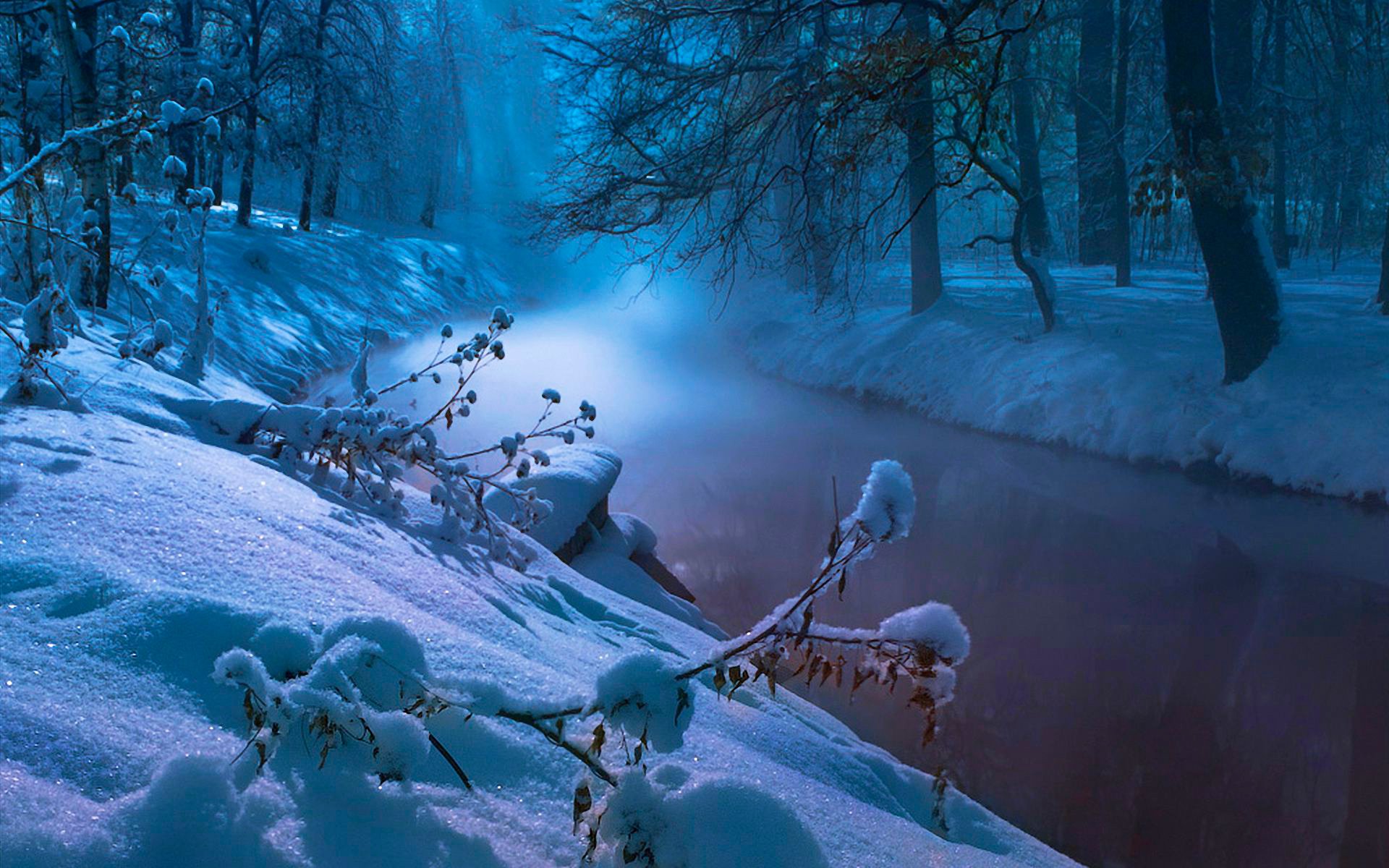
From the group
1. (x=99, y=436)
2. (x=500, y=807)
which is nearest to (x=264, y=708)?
(x=500, y=807)

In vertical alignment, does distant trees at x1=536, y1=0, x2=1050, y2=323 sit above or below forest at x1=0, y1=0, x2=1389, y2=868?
above

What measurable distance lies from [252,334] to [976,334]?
978cm

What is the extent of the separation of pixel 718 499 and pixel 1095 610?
3577mm

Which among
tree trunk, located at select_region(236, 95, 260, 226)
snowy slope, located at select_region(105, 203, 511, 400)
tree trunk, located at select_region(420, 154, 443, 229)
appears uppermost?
tree trunk, located at select_region(420, 154, 443, 229)

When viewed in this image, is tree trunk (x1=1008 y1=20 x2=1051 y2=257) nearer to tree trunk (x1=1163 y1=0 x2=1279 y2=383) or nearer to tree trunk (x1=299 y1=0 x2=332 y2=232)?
tree trunk (x1=1163 y1=0 x2=1279 y2=383)

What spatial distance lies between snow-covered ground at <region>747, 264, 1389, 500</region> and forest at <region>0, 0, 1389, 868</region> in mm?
63

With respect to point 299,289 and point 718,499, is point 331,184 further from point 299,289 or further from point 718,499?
point 718,499

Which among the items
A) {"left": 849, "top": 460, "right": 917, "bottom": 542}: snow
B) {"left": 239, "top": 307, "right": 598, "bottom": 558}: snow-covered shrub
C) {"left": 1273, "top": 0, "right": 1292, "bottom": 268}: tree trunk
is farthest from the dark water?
{"left": 1273, "top": 0, "right": 1292, "bottom": 268}: tree trunk

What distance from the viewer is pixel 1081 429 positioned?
1060 centimetres

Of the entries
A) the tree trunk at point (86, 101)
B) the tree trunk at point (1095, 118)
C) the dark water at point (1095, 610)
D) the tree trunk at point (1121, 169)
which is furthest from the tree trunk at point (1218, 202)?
the tree trunk at point (86, 101)

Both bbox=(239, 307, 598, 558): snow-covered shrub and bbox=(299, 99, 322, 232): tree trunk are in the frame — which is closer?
bbox=(239, 307, 598, 558): snow-covered shrub

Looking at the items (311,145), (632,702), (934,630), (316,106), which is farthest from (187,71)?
(934,630)

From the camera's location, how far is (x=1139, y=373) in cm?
1071

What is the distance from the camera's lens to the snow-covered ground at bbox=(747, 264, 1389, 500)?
8828 mm
